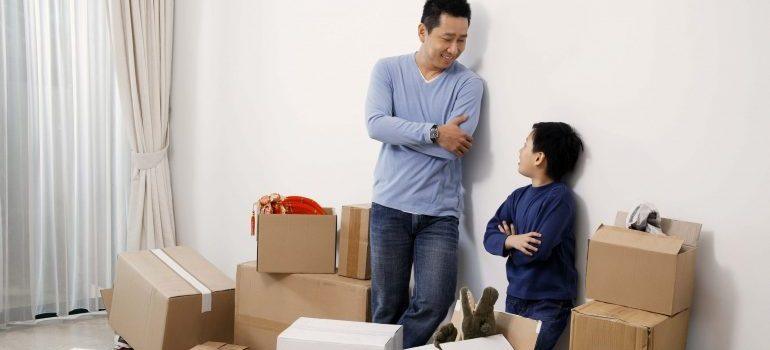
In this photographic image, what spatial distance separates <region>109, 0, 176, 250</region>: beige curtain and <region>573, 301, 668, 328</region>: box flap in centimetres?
288

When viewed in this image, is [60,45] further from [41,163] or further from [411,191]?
[411,191]

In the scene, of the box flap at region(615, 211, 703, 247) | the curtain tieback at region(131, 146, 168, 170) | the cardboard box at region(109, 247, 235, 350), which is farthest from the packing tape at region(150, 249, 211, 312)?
the box flap at region(615, 211, 703, 247)

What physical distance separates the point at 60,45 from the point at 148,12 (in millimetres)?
529

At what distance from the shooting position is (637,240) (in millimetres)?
1970

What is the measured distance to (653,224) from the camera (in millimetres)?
2061

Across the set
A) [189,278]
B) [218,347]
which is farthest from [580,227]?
[189,278]

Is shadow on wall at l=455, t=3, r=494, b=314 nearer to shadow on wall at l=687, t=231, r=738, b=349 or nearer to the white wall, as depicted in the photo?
the white wall

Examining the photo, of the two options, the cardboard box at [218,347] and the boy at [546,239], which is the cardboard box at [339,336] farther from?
the cardboard box at [218,347]

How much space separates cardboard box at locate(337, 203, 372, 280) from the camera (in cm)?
289

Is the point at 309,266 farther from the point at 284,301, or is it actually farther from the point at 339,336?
the point at 339,336

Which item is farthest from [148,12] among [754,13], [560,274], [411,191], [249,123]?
[754,13]

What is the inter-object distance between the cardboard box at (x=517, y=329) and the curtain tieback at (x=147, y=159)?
257 centimetres

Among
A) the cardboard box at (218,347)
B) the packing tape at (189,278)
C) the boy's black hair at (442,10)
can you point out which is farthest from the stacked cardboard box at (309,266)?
the boy's black hair at (442,10)

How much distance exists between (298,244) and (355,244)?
0.24 meters
